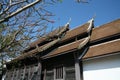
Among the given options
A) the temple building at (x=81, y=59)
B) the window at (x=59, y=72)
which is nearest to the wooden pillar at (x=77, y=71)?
the temple building at (x=81, y=59)

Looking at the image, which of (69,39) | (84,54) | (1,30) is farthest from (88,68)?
(1,30)

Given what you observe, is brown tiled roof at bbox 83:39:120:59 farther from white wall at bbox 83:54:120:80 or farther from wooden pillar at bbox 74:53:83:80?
wooden pillar at bbox 74:53:83:80

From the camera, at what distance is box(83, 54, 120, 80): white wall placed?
29.4 ft

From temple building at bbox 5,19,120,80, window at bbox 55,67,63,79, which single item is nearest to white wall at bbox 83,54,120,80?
temple building at bbox 5,19,120,80

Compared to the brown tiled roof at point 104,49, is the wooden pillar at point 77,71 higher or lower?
lower

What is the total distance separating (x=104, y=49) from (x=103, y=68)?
4.17 feet

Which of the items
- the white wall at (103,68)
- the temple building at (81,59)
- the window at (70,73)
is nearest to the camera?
the white wall at (103,68)

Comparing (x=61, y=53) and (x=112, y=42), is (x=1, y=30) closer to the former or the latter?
(x=61, y=53)

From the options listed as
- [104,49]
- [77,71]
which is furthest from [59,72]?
[104,49]

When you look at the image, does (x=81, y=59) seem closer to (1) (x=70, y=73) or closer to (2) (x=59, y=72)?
(1) (x=70, y=73)

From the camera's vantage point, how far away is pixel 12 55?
1145 centimetres

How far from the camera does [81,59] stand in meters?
10.7

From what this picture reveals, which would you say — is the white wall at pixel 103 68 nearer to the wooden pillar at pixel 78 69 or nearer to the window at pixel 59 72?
the wooden pillar at pixel 78 69

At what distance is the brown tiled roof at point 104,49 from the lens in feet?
30.8
